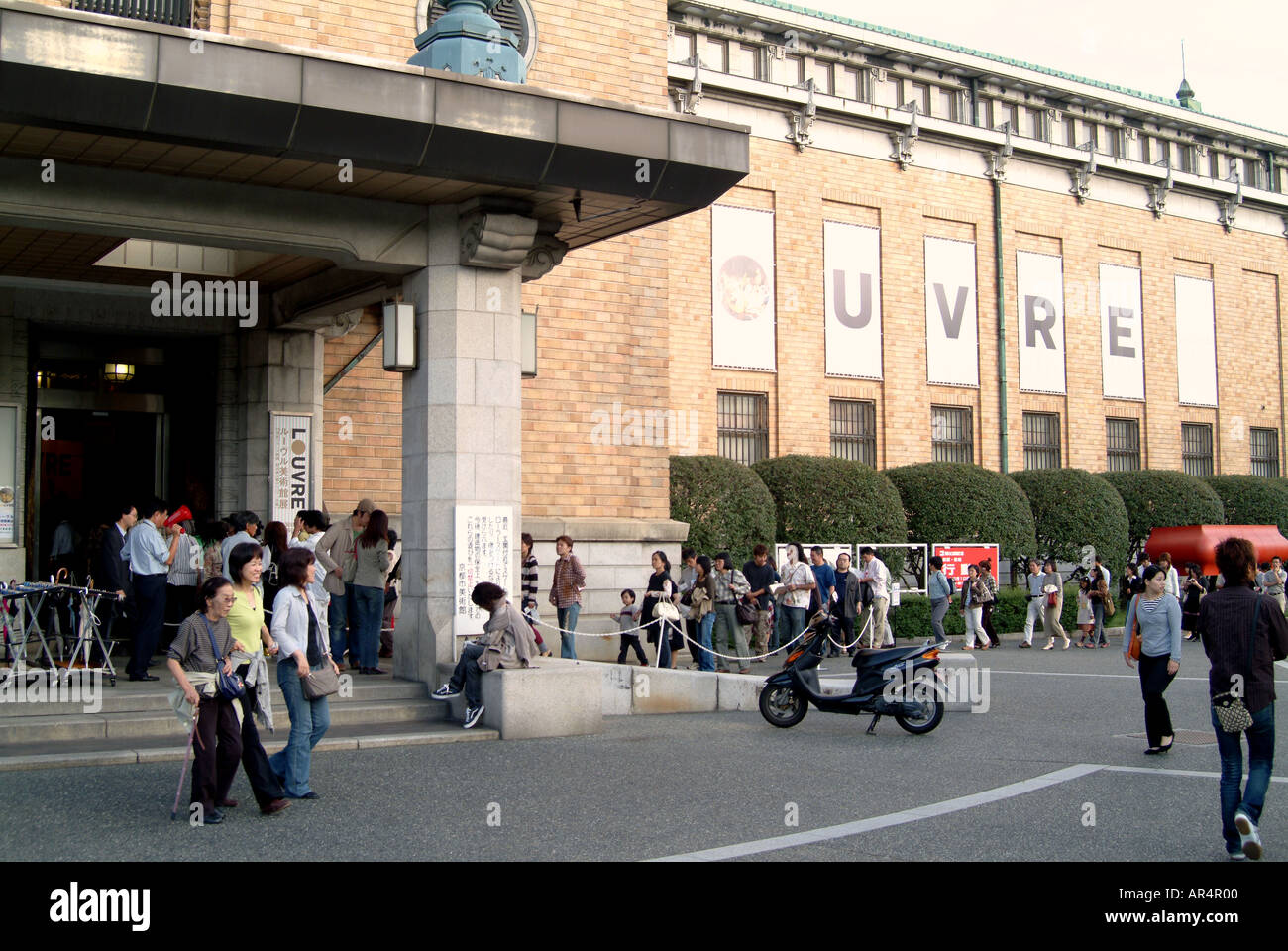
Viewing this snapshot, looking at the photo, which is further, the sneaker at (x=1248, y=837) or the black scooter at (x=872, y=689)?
the black scooter at (x=872, y=689)

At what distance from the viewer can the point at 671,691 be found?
1336 centimetres

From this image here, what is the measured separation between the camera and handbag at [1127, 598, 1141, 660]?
35.5 feet

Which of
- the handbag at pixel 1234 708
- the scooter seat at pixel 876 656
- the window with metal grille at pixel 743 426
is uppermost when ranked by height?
the window with metal grille at pixel 743 426

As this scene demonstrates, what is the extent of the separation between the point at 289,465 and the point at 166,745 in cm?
583

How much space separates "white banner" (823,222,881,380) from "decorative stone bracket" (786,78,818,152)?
1.93 meters

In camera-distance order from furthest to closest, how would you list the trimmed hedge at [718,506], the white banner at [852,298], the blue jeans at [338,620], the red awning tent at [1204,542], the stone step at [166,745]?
the white banner at [852,298] < the red awning tent at [1204,542] < the trimmed hedge at [718,506] < the blue jeans at [338,620] < the stone step at [166,745]

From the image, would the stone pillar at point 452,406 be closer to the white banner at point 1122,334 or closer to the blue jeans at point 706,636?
the blue jeans at point 706,636

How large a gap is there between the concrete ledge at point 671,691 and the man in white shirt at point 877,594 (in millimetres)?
7399

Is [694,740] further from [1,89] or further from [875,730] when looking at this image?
[1,89]

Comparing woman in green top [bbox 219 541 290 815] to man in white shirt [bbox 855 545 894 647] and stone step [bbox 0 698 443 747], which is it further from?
man in white shirt [bbox 855 545 894 647]

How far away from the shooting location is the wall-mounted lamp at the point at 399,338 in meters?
12.1

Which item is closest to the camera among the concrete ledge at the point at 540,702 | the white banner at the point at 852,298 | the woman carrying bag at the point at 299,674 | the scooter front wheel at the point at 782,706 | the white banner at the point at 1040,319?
the woman carrying bag at the point at 299,674

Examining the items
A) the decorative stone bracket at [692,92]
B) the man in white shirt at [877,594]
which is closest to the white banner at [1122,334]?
the decorative stone bracket at [692,92]

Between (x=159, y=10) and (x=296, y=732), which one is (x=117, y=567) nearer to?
(x=296, y=732)
